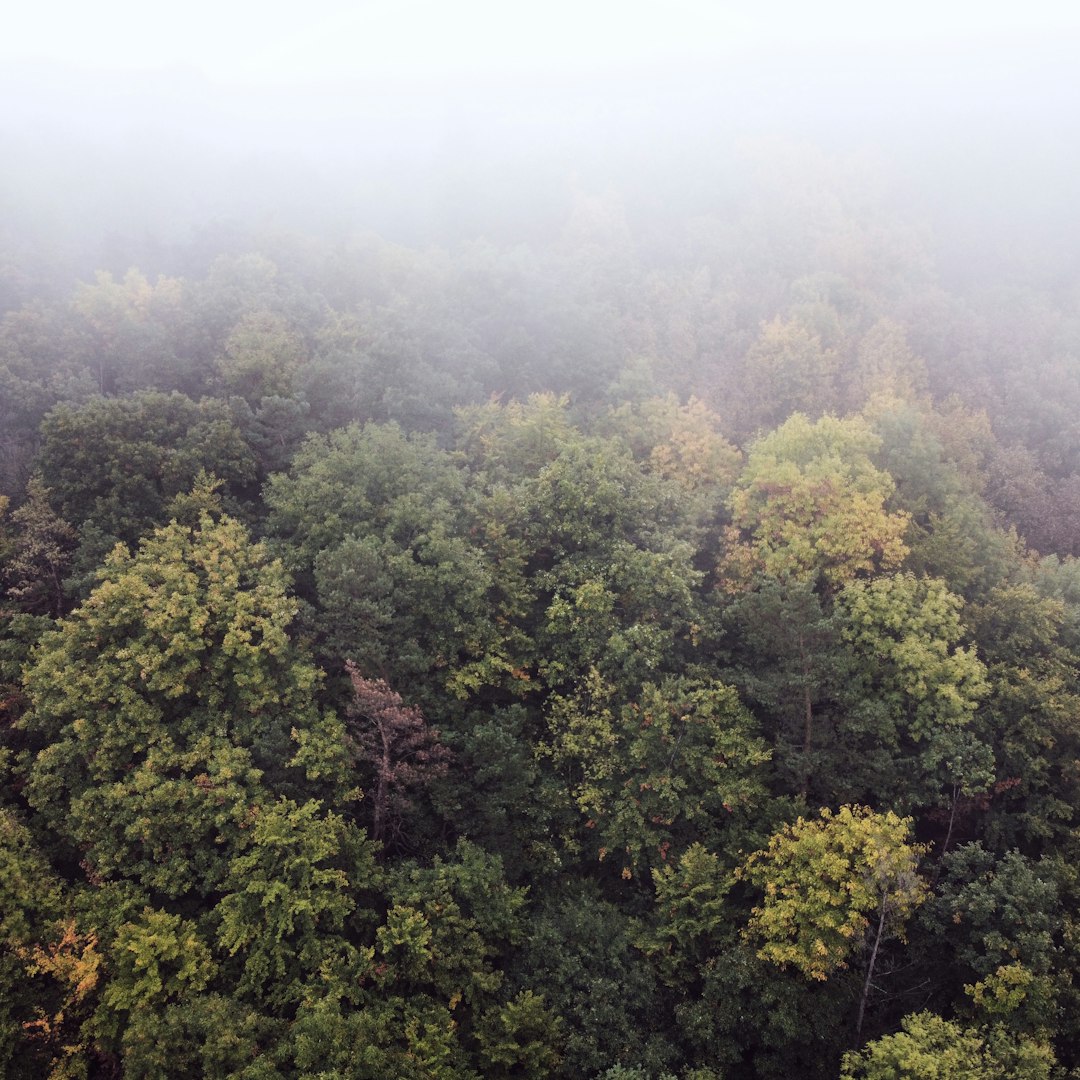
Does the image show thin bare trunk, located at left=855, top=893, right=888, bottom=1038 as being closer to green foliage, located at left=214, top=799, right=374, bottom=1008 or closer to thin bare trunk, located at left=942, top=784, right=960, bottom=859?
thin bare trunk, located at left=942, top=784, right=960, bottom=859

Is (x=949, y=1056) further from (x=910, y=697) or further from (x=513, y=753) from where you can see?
(x=513, y=753)

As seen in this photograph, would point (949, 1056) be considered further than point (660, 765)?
No

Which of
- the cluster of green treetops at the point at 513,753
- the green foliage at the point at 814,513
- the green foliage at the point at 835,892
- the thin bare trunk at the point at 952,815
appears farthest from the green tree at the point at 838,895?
the green foliage at the point at 814,513

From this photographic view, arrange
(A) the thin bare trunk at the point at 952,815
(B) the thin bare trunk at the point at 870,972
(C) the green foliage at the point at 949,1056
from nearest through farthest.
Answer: (C) the green foliage at the point at 949,1056 < (B) the thin bare trunk at the point at 870,972 < (A) the thin bare trunk at the point at 952,815

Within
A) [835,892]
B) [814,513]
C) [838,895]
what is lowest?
[835,892]

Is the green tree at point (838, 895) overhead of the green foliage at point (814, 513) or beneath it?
beneath

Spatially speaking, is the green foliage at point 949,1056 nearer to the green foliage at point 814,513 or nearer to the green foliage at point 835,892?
the green foliage at point 835,892

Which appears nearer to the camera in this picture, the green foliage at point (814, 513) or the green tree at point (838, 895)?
the green tree at point (838, 895)

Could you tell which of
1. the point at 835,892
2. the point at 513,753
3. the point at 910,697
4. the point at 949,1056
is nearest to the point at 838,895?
the point at 835,892

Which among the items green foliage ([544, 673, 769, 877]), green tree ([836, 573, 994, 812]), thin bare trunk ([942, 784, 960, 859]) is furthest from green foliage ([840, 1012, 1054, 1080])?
green foliage ([544, 673, 769, 877])
